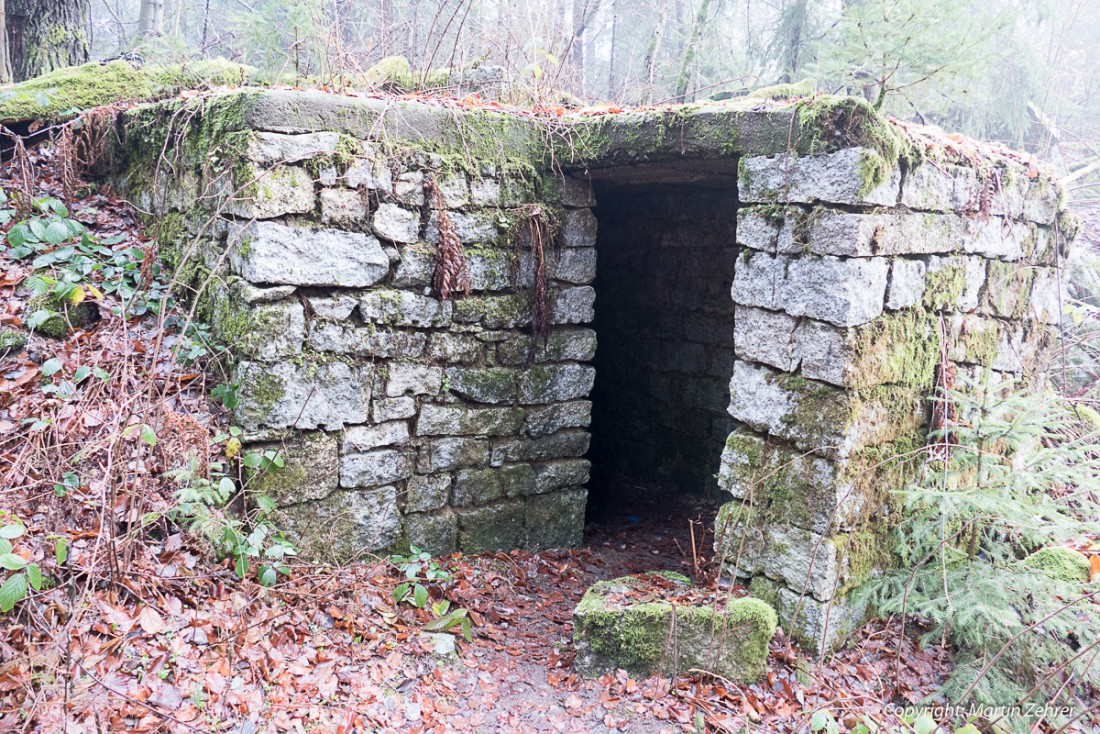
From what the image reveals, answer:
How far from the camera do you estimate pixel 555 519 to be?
4.40 meters

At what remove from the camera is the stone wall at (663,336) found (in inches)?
206

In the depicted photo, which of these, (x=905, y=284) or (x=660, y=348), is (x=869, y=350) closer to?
(x=905, y=284)

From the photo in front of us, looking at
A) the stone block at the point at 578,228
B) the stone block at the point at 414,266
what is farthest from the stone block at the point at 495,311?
the stone block at the point at 578,228

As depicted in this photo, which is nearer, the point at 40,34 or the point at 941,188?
the point at 941,188

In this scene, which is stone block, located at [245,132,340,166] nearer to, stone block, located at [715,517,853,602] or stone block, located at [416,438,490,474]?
stone block, located at [416,438,490,474]

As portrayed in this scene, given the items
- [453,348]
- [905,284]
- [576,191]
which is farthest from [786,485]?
[576,191]

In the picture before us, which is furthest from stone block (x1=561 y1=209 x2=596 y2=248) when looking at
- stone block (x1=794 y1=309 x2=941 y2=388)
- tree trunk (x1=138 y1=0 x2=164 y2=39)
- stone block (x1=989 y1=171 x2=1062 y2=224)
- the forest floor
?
tree trunk (x1=138 y1=0 x2=164 y2=39)

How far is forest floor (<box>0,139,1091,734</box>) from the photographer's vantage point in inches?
95.1

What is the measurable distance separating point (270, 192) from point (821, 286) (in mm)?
2519

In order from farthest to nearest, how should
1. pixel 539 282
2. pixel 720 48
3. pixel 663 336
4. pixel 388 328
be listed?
pixel 720 48
pixel 663 336
pixel 539 282
pixel 388 328

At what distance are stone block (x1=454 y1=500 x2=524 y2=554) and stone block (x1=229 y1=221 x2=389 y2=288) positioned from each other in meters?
1.45

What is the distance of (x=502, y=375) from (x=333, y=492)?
1.11 m

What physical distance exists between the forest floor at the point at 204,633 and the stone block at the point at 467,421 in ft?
2.46

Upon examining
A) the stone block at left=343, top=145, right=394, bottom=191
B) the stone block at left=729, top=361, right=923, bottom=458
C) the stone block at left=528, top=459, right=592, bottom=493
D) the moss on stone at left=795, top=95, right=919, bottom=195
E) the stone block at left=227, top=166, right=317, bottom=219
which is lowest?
the stone block at left=528, top=459, right=592, bottom=493
